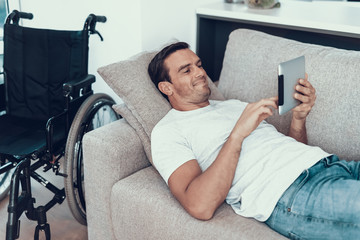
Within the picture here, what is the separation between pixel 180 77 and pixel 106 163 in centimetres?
44

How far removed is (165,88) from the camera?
167 cm

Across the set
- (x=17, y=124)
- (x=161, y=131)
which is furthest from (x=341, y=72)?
(x=17, y=124)

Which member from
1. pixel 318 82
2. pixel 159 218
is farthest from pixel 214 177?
pixel 318 82

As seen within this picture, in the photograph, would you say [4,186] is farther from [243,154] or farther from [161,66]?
[243,154]

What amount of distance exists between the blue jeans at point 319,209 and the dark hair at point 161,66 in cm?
67

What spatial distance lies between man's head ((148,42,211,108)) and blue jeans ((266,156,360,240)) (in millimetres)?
517

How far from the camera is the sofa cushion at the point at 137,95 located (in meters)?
1.64

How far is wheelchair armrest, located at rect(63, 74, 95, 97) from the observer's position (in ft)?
5.84

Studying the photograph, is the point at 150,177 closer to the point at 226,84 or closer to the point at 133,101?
the point at 133,101

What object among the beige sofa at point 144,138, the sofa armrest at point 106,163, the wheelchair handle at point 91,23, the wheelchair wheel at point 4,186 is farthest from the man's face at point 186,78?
the wheelchair wheel at point 4,186

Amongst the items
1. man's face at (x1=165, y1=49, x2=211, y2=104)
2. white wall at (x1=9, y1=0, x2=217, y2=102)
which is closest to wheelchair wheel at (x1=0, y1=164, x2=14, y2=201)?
white wall at (x1=9, y1=0, x2=217, y2=102)

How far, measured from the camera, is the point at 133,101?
5.41 ft

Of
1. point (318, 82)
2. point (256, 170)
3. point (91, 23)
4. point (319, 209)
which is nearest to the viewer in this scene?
point (319, 209)

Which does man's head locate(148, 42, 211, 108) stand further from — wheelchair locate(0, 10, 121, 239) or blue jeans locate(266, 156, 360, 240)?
blue jeans locate(266, 156, 360, 240)
